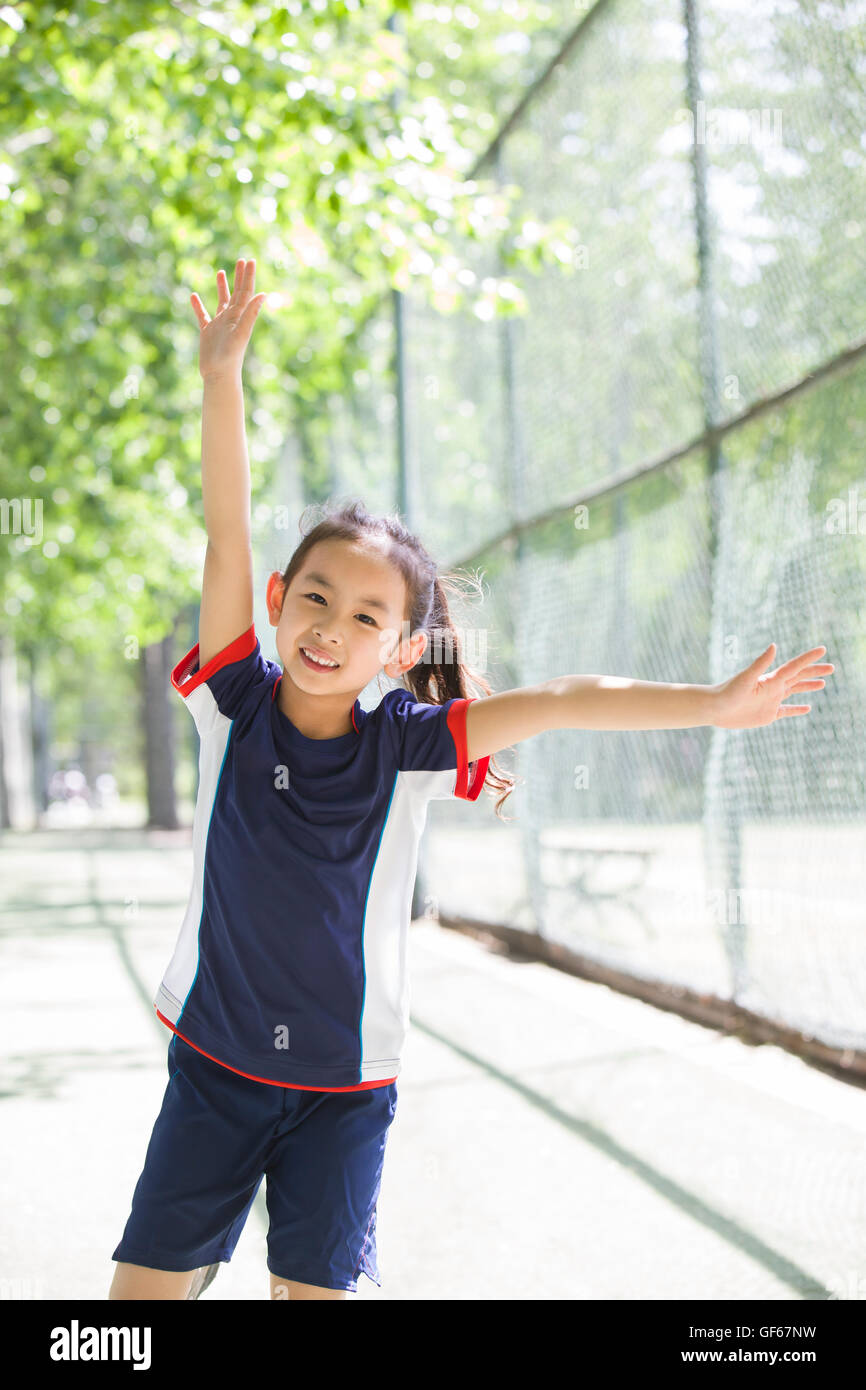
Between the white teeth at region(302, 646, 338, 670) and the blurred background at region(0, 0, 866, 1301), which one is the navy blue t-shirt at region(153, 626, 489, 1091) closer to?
the white teeth at region(302, 646, 338, 670)

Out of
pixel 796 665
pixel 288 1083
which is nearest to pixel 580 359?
pixel 796 665

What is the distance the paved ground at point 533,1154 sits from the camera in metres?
2.97

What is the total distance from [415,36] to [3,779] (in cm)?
1541

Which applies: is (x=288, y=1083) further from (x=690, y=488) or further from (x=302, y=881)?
(x=690, y=488)

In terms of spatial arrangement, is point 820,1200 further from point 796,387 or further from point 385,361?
point 385,361

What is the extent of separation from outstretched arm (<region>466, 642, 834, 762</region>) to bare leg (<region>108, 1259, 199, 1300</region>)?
96cm

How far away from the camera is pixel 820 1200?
332 cm

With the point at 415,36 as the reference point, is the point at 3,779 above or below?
below

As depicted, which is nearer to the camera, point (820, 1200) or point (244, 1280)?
point (244, 1280)

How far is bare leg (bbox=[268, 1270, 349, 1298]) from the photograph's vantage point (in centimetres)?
205

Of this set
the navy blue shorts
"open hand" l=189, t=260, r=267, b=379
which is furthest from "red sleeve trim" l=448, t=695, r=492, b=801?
"open hand" l=189, t=260, r=267, b=379

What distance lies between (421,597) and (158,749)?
61.3ft

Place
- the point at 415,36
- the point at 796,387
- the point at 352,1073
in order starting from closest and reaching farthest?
the point at 352,1073 → the point at 796,387 → the point at 415,36
